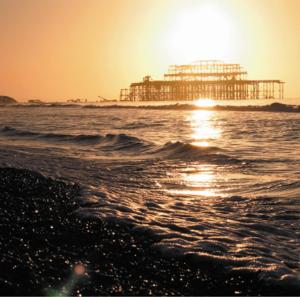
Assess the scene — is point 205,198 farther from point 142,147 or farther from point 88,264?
point 142,147

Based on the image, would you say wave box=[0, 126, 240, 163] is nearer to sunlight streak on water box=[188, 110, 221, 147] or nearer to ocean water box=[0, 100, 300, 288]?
ocean water box=[0, 100, 300, 288]

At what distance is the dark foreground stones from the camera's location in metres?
2.68

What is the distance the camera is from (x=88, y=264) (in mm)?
2996

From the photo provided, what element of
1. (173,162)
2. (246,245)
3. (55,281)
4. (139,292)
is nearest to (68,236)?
(55,281)

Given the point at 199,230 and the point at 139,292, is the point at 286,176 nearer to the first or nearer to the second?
the point at 199,230

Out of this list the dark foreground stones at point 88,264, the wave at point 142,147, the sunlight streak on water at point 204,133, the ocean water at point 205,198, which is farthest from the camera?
the sunlight streak on water at point 204,133

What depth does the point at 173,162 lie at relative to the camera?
9.30 meters

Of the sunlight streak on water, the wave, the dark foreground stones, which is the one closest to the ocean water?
the wave

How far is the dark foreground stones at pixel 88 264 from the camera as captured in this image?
268 centimetres

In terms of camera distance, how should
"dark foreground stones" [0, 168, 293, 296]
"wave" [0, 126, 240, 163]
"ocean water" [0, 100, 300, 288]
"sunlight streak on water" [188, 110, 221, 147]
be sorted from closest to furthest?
"dark foreground stones" [0, 168, 293, 296]
"ocean water" [0, 100, 300, 288]
"wave" [0, 126, 240, 163]
"sunlight streak on water" [188, 110, 221, 147]

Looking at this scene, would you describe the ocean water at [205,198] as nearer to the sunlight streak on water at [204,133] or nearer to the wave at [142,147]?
the wave at [142,147]

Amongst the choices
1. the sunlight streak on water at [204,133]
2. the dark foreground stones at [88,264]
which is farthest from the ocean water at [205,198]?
the sunlight streak on water at [204,133]

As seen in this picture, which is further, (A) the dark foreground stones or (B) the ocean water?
(B) the ocean water

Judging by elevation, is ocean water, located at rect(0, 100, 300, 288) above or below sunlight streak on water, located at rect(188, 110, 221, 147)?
below
